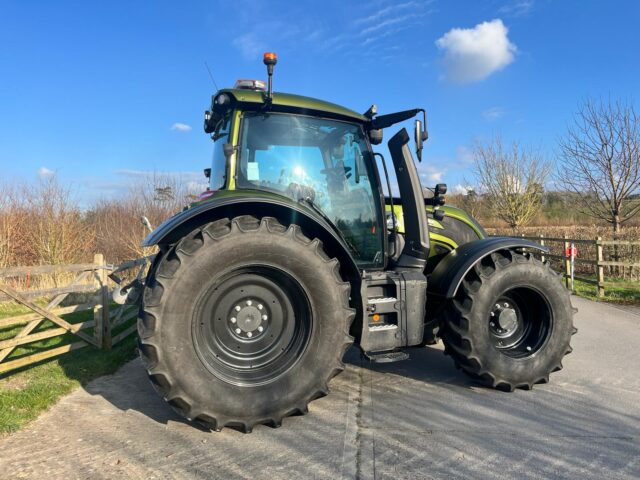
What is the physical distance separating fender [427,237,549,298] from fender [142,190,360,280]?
33.5 inches

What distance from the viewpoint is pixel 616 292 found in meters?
10.3

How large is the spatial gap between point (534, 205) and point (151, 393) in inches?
894

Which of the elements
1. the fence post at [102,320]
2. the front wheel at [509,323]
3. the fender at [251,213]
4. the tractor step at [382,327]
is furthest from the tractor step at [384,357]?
the fence post at [102,320]

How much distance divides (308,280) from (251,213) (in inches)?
27.7

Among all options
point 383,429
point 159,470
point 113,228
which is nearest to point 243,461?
point 159,470

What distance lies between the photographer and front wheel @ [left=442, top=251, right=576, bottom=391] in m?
3.84

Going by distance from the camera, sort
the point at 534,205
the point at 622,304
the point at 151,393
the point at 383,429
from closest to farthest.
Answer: the point at 383,429 < the point at 151,393 < the point at 622,304 < the point at 534,205

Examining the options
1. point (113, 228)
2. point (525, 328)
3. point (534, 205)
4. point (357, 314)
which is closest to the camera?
point (357, 314)

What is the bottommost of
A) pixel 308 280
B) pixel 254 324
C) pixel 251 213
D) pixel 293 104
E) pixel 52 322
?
pixel 52 322

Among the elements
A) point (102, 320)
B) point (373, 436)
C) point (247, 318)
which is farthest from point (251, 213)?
point (102, 320)

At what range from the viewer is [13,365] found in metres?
4.45

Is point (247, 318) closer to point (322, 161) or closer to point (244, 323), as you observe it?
point (244, 323)

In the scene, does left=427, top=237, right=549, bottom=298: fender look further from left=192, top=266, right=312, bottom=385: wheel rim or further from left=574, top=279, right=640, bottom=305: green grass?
left=574, top=279, right=640, bottom=305: green grass

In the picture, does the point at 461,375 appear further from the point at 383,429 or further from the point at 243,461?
the point at 243,461
